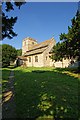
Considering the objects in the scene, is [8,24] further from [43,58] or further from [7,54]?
[7,54]

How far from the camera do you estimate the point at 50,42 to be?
53.3m

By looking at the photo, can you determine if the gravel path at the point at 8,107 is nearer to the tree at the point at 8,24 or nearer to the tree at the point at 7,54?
the tree at the point at 8,24

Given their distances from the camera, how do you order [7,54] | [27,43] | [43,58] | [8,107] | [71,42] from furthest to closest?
1. [27,43]
2. [7,54]
3. [43,58]
4. [71,42]
5. [8,107]

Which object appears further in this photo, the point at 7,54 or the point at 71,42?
the point at 7,54

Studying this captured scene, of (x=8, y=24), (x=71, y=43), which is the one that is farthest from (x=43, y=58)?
(x=8, y=24)

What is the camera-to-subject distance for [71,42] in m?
26.6

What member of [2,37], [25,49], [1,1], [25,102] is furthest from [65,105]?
[25,49]

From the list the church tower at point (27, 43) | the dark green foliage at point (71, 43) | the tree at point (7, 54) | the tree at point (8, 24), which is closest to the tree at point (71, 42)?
the dark green foliage at point (71, 43)

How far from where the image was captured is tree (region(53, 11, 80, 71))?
25694 millimetres

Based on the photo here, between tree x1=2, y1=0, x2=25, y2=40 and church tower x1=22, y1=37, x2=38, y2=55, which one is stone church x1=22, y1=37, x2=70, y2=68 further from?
tree x1=2, y1=0, x2=25, y2=40

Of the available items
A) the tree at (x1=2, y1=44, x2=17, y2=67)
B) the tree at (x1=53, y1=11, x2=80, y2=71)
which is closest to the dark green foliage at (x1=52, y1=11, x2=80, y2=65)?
the tree at (x1=53, y1=11, x2=80, y2=71)

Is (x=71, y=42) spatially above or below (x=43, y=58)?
above

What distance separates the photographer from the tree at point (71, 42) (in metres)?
25.7

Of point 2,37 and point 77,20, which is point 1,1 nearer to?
point 2,37
